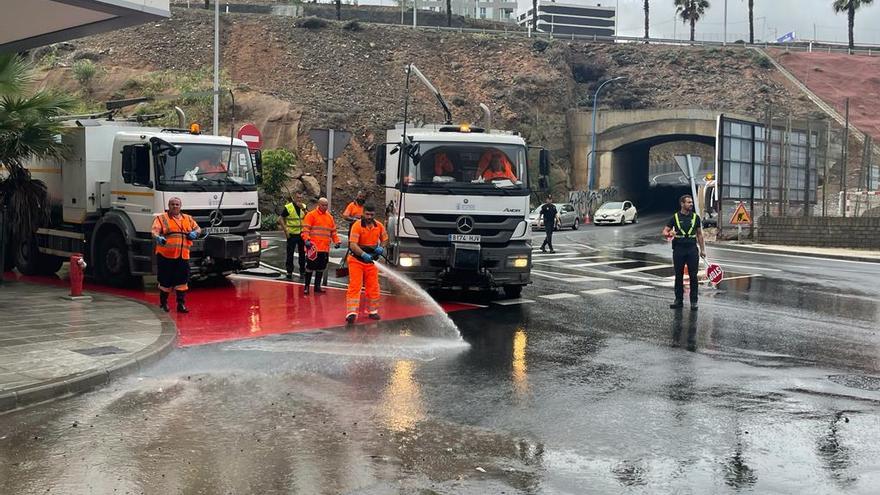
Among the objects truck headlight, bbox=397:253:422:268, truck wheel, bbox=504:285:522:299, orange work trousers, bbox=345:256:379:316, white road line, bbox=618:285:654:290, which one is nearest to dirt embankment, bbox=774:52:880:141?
white road line, bbox=618:285:654:290

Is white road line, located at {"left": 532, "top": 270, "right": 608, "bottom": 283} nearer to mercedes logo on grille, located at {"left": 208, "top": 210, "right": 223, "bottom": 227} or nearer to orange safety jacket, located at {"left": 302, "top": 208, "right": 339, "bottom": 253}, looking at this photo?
orange safety jacket, located at {"left": 302, "top": 208, "right": 339, "bottom": 253}

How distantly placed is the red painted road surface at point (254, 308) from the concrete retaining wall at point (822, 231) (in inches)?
842

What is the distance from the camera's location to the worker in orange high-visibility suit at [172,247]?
1192 centimetres

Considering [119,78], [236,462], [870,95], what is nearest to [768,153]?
[236,462]

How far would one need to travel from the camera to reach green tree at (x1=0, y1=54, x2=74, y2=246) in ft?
43.4

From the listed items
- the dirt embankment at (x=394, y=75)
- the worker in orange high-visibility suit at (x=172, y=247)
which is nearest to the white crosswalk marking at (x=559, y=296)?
the worker in orange high-visibility suit at (x=172, y=247)

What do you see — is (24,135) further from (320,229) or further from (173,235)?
(320,229)

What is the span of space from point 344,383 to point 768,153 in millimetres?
27151

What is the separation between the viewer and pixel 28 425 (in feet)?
21.5

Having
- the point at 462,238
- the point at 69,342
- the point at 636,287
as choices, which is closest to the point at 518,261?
the point at 462,238

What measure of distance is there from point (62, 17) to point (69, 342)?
4.69m

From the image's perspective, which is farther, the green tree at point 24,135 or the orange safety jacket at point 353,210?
the orange safety jacket at point 353,210

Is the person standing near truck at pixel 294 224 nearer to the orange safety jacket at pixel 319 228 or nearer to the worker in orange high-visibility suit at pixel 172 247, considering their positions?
the orange safety jacket at pixel 319 228

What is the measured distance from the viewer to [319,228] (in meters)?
13.7
